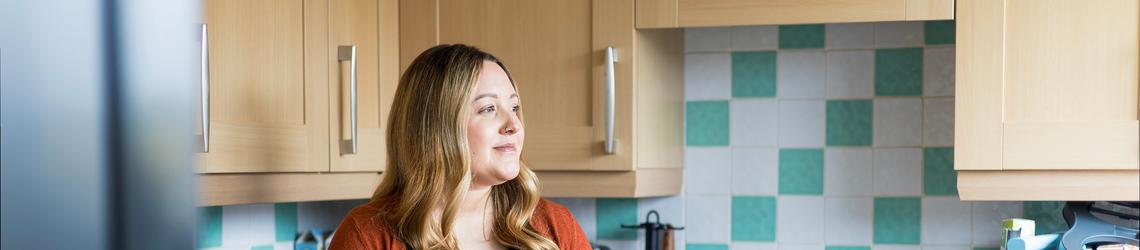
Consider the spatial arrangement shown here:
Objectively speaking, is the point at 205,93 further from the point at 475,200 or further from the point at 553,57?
the point at 553,57

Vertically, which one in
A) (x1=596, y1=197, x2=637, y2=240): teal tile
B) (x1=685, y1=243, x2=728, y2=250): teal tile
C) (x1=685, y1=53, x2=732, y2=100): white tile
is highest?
(x1=685, y1=53, x2=732, y2=100): white tile

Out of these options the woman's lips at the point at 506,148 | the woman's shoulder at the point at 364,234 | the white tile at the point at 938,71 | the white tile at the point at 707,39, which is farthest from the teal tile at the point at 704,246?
the woman's shoulder at the point at 364,234

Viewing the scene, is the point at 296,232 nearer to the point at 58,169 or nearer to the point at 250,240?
the point at 250,240

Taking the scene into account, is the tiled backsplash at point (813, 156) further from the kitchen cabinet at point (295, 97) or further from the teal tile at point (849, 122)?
the kitchen cabinet at point (295, 97)

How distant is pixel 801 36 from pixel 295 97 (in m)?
1.12

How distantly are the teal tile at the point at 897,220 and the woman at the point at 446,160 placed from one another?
0.93 m

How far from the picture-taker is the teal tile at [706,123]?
98.7 inches

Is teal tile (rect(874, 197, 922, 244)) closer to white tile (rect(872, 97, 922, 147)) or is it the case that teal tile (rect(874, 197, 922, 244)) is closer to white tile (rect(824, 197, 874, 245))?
white tile (rect(824, 197, 874, 245))

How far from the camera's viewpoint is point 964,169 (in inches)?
77.0

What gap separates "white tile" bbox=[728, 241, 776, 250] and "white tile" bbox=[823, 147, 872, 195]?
0.17m

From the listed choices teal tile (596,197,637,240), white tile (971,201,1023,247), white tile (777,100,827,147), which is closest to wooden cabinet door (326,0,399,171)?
teal tile (596,197,637,240)

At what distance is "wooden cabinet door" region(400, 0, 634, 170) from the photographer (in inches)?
84.0

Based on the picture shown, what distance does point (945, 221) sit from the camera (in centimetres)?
237

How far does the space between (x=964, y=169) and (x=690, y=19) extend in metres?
0.55
